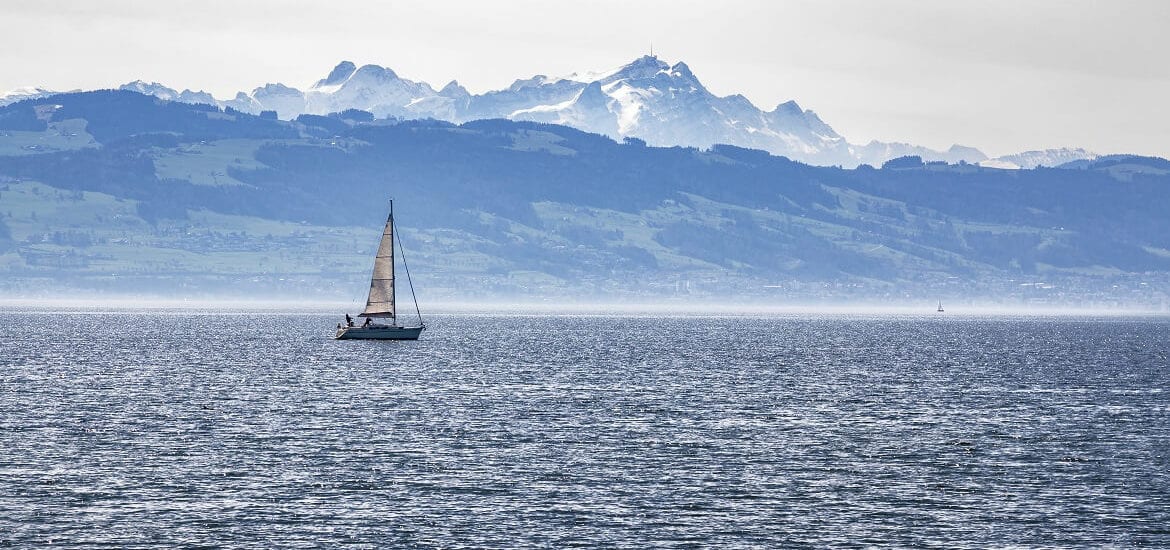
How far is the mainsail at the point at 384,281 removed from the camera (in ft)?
571

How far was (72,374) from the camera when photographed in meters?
135

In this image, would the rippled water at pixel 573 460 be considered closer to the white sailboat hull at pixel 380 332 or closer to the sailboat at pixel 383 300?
the sailboat at pixel 383 300

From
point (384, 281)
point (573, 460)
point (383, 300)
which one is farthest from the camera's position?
point (383, 300)

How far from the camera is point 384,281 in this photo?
17675 centimetres

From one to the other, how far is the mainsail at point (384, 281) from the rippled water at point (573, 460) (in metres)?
37.4

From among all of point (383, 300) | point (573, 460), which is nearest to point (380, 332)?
point (383, 300)

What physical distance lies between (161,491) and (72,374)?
2978 inches

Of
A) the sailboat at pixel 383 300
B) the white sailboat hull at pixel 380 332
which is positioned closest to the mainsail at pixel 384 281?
the sailboat at pixel 383 300

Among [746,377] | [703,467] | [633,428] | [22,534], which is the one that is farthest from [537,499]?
[746,377]

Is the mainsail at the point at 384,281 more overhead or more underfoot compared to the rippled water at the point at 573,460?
more overhead

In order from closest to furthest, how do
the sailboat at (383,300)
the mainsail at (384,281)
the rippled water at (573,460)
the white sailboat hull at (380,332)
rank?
→ the rippled water at (573,460) → the mainsail at (384,281) → the sailboat at (383,300) → the white sailboat hull at (380,332)

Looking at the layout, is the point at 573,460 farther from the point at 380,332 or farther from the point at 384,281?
the point at 380,332

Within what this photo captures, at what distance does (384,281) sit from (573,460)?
340 ft

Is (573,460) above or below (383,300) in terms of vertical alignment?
below
